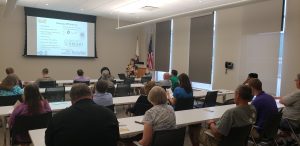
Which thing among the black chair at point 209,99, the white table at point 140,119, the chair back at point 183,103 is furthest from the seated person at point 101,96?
the black chair at point 209,99

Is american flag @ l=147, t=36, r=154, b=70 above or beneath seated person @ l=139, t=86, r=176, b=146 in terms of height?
above

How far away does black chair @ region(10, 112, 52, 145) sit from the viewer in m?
3.01

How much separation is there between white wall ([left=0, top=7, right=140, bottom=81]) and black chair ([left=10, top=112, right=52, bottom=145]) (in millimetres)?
6958

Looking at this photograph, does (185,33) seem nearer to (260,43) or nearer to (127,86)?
(260,43)

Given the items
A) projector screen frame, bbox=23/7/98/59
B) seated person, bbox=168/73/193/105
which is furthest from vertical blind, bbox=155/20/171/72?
seated person, bbox=168/73/193/105

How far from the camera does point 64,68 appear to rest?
33.9 ft

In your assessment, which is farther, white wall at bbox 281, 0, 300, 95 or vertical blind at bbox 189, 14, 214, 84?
vertical blind at bbox 189, 14, 214, 84

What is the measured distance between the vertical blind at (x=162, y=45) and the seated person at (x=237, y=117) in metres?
7.74

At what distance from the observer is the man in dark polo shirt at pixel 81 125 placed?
184cm

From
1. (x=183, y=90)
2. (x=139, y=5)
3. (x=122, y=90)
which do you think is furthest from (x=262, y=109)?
(x=139, y=5)

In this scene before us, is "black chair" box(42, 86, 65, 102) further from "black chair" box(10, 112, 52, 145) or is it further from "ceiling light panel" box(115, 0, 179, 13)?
"ceiling light panel" box(115, 0, 179, 13)

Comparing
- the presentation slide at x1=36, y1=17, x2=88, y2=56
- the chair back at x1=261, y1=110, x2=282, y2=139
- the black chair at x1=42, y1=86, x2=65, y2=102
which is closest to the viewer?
the chair back at x1=261, y1=110, x2=282, y2=139

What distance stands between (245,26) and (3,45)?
317 inches

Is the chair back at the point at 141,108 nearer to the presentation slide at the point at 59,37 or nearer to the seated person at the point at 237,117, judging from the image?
the seated person at the point at 237,117
